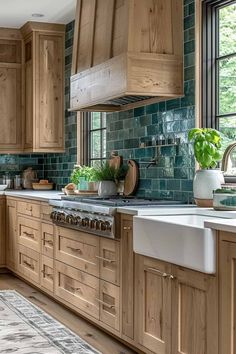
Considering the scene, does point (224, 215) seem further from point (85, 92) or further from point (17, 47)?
point (17, 47)

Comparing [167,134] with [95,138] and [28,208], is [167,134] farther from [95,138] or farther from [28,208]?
[28,208]

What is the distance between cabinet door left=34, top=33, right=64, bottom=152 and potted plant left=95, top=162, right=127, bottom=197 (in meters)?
1.73

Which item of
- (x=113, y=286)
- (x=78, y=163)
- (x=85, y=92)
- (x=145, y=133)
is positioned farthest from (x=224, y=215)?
(x=78, y=163)

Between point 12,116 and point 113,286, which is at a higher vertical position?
point 12,116

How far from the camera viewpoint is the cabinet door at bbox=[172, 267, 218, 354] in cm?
303

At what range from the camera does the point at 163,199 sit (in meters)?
5.06

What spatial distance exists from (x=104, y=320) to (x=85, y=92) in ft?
6.33

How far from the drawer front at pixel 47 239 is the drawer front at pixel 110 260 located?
1198 millimetres

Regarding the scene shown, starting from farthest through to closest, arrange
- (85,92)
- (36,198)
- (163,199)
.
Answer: (36,198), (85,92), (163,199)

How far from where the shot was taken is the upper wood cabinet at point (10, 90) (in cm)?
749

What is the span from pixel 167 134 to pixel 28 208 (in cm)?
189

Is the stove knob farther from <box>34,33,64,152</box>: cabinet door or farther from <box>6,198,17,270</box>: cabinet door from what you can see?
<box>34,33,64,152</box>: cabinet door

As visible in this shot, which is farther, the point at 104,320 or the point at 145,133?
the point at 145,133

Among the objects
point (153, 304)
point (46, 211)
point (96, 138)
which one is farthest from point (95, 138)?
point (153, 304)
